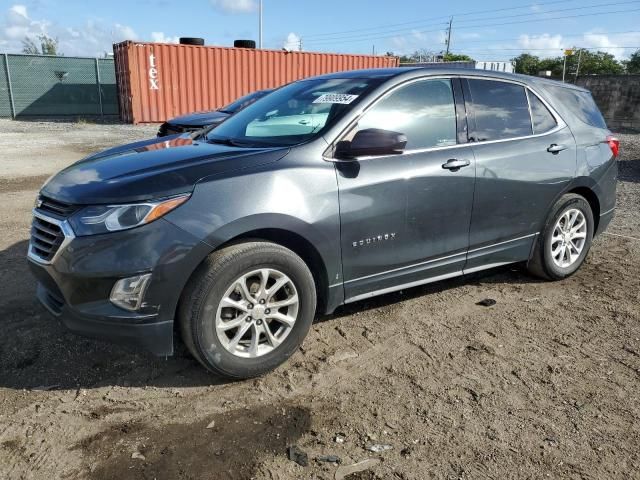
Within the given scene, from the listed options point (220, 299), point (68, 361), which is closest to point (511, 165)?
point (220, 299)

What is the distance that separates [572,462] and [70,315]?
102 inches

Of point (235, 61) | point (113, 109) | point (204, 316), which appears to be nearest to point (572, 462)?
point (204, 316)

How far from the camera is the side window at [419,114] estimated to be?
349 cm

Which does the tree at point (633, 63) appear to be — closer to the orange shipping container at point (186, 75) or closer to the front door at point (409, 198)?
the orange shipping container at point (186, 75)

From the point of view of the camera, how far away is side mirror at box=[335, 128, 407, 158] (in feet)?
10.4

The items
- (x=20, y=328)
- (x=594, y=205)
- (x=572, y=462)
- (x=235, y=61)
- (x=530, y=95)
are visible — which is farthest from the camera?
(x=235, y=61)

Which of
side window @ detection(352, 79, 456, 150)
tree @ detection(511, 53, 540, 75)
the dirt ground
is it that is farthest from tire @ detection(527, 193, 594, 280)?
tree @ detection(511, 53, 540, 75)

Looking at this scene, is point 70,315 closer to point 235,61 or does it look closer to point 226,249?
point 226,249

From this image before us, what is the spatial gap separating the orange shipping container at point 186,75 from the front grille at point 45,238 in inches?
700

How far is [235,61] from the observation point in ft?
68.6

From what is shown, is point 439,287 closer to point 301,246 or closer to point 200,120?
point 301,246

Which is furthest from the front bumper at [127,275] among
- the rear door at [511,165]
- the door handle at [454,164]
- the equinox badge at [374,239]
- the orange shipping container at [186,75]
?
the orange shipping container at [186,75]

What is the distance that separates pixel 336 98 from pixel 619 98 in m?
20.3

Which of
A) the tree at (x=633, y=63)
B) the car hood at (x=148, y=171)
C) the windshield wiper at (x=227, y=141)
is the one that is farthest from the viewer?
the tree at (x=633, y=63)
